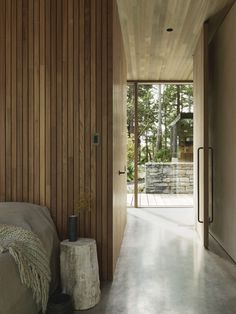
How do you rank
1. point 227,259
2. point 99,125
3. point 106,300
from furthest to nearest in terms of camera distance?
1. point 227,259
2. point 99,125
3. point 106,300

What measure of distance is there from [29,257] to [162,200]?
5294 mm

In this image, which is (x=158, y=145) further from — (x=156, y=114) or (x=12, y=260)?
(x=12, y=260)

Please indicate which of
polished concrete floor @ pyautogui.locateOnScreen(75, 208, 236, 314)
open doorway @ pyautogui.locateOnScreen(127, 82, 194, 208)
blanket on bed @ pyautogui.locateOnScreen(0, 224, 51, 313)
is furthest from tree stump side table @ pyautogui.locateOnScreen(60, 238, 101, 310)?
open doorway @ pyautogui.locateOnScreen(127, 82, 194, 208)

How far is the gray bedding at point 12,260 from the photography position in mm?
1809

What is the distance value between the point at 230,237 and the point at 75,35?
9.00 feet

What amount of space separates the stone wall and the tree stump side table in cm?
466

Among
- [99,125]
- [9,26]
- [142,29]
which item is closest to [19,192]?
[99,125]

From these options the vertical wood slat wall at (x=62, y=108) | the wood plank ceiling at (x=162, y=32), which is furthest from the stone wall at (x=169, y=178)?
the vertical wood slat wall at (x=62, y=108)

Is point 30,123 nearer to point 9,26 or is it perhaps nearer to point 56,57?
point 56,57

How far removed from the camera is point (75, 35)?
3027 mm

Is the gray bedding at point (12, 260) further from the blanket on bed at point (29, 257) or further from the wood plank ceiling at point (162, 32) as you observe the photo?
the wood plank ceiling at point (162, 32)

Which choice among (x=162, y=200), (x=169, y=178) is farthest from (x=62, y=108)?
(x=162, y=200)

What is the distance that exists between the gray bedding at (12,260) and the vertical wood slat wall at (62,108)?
0.90 feet

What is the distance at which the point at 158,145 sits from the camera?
23.4 ft
